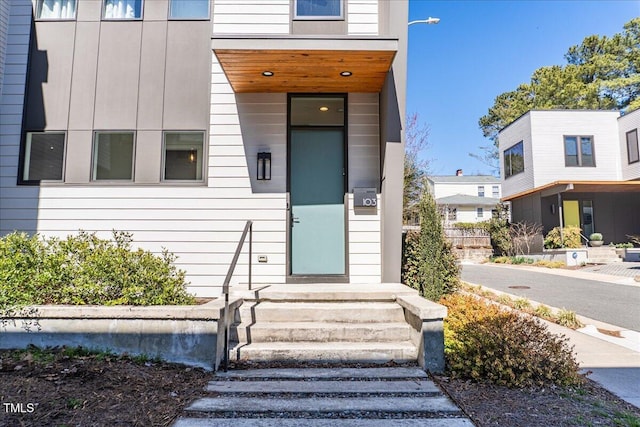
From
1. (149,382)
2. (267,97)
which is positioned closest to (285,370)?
(149,382)

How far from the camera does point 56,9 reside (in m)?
5.49

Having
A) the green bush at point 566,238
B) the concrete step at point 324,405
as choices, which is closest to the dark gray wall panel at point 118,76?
the concrete step at point 324,405

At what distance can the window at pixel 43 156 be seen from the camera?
5.34m

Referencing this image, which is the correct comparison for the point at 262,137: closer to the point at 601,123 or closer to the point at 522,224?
the point at 522,224

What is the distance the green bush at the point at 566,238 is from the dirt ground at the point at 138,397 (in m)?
13.3

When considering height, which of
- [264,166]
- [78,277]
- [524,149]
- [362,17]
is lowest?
[78,277]

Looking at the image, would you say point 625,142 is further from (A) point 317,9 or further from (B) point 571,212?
(A) point 317,9

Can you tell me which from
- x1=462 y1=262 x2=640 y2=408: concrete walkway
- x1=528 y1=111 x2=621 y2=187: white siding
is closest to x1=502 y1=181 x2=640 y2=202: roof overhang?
x1=528 y1=111 x2=621 y2=187: white siding

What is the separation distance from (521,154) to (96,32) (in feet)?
56.5

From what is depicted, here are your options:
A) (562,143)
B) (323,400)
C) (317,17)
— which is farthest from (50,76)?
(562,143)

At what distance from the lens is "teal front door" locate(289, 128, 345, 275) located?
525cm

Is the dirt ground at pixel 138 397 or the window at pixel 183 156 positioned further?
the window at pixel 183 156

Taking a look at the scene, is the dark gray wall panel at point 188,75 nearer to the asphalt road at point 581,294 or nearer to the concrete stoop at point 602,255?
the asphalt road at point 581,294

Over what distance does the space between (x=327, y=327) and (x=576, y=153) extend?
17033 millimetres
